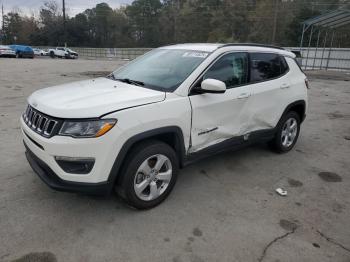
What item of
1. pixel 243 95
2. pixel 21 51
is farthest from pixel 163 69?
pixel 21 51

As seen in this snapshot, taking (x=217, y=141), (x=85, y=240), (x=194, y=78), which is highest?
(x=194, y=78)

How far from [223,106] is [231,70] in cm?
55

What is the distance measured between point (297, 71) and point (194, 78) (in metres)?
2.47

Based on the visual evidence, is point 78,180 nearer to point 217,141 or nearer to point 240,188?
point 217,141

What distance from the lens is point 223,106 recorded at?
11.6 feet

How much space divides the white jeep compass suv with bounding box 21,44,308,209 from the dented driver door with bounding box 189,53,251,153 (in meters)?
0.01

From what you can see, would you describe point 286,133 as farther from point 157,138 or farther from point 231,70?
point 157,138

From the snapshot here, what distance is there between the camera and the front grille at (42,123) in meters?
2.66

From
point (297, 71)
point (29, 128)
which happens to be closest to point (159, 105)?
point (29, 128)

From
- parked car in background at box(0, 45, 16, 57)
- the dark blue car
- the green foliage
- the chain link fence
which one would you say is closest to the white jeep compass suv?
the chain link fence

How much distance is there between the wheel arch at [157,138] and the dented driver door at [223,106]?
0.60ft

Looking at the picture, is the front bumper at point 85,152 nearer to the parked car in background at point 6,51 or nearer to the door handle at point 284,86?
the door handle at point 284,86

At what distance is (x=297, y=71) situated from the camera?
16.0 feet

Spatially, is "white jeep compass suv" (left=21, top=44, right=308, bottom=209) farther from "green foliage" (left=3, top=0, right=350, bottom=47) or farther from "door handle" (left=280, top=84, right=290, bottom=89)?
"green foliage" (left=3, top=0, right=350, bottom=47)
